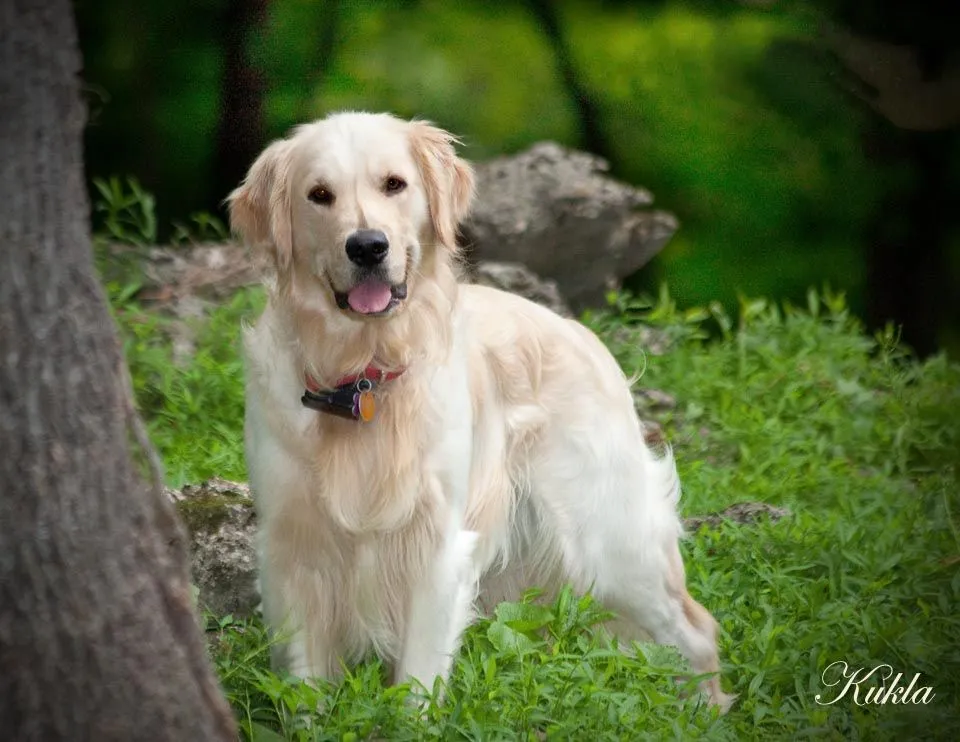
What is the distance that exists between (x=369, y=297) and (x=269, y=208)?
1.32 ft

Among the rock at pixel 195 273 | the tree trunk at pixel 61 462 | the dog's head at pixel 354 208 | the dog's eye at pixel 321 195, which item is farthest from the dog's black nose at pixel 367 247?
the rock at pixel 195 273

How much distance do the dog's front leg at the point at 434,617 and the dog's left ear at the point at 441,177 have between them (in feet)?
2.72

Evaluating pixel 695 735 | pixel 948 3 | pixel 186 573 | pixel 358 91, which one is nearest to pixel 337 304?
pixel 186 573

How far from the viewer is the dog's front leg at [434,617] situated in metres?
3.20

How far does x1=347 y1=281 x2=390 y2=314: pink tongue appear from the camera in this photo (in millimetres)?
3098

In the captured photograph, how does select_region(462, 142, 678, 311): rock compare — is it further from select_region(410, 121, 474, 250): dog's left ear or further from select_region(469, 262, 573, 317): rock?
select_region(410, 121, 474, 250): dog's left ear

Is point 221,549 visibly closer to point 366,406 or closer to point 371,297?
point 366,406

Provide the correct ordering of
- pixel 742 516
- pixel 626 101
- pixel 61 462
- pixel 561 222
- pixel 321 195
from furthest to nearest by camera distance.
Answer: pixel 626 101 < pixel 561 222 < pixel 742 516 < pixel 321 195 < pixel 61 462

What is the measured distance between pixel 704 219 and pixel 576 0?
1647 millimetres

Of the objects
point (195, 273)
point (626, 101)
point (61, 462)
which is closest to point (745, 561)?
point (61, 462)

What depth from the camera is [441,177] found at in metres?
3.33

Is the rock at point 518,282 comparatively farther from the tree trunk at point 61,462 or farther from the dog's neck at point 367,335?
the tree trunk at point 61,462

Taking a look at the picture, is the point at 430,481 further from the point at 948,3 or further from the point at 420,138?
the point at 948,3

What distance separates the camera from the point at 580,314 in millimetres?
7160
